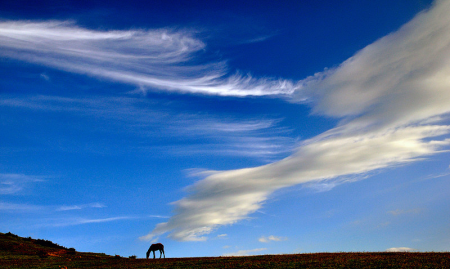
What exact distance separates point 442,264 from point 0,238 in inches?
2887

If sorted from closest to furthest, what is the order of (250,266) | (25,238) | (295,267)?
1. (295,267)
2. (250,266)
3. (25,238)

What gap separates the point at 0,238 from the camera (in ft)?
204

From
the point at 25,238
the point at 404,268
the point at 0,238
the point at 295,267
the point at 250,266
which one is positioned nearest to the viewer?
the point at 404,268

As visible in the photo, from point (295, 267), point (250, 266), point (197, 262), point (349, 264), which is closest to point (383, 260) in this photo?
point (349, 264)

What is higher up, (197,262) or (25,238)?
(25,238)

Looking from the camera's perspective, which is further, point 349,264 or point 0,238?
point 0,238

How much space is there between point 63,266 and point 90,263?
4371 millimetres

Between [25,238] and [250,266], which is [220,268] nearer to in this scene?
[250,266]

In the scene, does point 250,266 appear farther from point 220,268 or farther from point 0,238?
point 0,238

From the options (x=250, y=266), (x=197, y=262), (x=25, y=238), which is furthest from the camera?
(x=25, y=238)

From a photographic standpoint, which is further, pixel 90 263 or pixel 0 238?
pixel 0 238

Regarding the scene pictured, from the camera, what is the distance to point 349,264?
106 ft

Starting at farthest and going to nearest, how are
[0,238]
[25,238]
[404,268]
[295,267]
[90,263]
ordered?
[25,238] < [0,238] < [90,263] < [295,267] < [404,268]

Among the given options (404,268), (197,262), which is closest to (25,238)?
(197,262)
